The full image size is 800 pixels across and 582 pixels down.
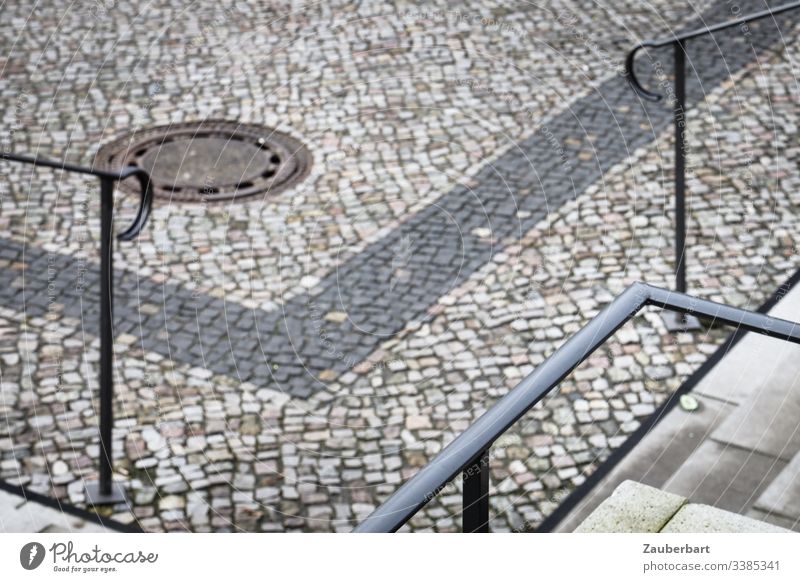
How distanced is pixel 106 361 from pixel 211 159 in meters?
2.53

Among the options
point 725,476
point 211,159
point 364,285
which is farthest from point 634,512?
point 211,159

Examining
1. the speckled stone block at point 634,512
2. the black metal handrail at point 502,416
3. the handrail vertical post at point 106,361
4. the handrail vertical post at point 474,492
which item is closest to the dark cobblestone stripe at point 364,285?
the handrail vertical post at point 106,361

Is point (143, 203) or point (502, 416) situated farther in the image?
point (143, 203)

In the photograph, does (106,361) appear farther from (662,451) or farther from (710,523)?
(710,523)

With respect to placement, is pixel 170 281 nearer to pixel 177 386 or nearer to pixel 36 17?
pixel 177 386

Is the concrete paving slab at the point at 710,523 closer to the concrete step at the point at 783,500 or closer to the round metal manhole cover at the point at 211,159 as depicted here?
the concrete step at the point at 783,500

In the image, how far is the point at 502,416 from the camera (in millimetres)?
2475

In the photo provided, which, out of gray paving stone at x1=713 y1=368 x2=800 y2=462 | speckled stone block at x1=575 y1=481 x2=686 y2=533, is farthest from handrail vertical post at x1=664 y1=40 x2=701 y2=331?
speckled stone block at x1=575 y1=481 x2=686 y2=533

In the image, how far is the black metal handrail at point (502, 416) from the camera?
7.47 feet

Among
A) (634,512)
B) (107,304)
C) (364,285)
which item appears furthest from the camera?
(364,285)

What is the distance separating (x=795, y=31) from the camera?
807 centimetres

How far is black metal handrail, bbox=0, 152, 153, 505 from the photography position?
4.14 meters

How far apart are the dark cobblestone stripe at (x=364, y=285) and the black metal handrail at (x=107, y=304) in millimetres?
790

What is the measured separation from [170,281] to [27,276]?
68 centimetres
